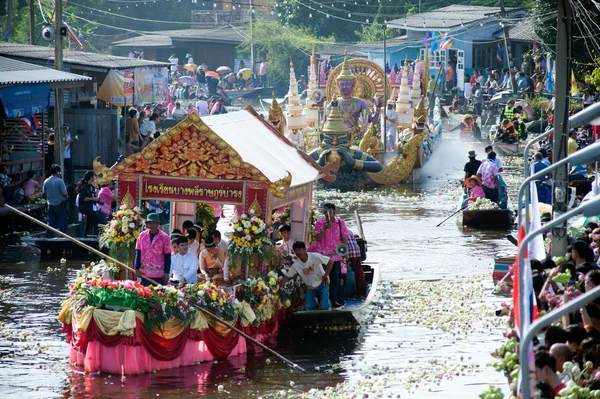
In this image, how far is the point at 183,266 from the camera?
1464cm

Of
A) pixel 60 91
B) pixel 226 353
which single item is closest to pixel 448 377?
pixel 226 353

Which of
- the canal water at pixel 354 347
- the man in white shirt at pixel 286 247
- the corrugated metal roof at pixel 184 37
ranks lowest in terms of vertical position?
the canal water at pixel 354 347

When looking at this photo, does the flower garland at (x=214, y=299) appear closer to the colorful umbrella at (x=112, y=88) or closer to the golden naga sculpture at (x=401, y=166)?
the colorful umbrella at (x=112, y=88)

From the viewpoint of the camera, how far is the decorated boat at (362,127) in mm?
31562

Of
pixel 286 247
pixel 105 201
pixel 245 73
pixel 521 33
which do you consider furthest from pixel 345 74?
pixel 245 73

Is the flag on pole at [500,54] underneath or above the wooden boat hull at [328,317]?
above

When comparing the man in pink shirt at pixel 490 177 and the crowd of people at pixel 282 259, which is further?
the man in pink shirt at pixel 490 177

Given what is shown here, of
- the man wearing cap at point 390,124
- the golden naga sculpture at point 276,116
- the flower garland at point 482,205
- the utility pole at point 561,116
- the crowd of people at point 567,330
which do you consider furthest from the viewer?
the man wearing cap at point 390,124

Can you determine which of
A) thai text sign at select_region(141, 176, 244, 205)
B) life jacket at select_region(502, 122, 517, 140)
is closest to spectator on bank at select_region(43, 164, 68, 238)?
thai text sign at select_region(141, 176, 244, 205)

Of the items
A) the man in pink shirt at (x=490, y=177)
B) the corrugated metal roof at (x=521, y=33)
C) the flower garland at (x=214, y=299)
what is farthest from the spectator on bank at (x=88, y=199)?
the corrugated metal roof at (x=521, y=33)

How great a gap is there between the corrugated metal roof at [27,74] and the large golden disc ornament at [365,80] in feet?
41.0

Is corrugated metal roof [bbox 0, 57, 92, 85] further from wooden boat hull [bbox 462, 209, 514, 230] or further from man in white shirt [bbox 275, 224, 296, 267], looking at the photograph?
wooden boat hull [bbox 462, 209, 514, 230]

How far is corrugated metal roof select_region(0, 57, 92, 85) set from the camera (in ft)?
79.6

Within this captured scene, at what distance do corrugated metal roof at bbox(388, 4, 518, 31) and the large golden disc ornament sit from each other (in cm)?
1484
